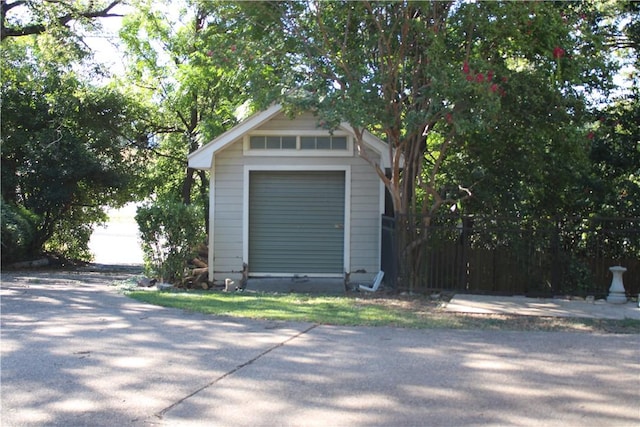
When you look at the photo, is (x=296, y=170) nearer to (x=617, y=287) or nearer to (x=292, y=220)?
(x=292, y=220)

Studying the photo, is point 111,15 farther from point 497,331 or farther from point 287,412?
point 287,412

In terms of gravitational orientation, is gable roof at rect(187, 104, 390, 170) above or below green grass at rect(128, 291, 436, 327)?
above

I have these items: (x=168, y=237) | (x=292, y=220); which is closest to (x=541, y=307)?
(x=292, y=220)

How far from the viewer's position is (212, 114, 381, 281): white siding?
13516 millimetres

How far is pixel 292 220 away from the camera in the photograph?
1379 cm

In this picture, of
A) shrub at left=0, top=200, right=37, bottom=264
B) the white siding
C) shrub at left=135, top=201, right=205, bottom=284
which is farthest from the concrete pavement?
shrub at left=0, top=200, right=37, bottom=264

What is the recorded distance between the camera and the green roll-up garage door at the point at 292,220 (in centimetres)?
1374

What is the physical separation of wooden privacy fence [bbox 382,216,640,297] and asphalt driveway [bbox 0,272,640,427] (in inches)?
147

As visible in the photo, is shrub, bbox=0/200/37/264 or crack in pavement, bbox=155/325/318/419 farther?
shrub, bbox=0/200/37/264

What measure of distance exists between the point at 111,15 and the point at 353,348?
14.7 metres

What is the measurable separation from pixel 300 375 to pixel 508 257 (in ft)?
22.8

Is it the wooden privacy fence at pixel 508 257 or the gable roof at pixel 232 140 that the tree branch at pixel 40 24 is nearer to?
the gable roof at pixel 232 140

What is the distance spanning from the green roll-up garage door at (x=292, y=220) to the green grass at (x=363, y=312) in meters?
2.41

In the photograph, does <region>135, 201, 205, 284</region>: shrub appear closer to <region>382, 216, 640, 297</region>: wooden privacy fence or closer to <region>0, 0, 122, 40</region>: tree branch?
<region>382, 216, 640, 297</region>: wooden privacy fence
